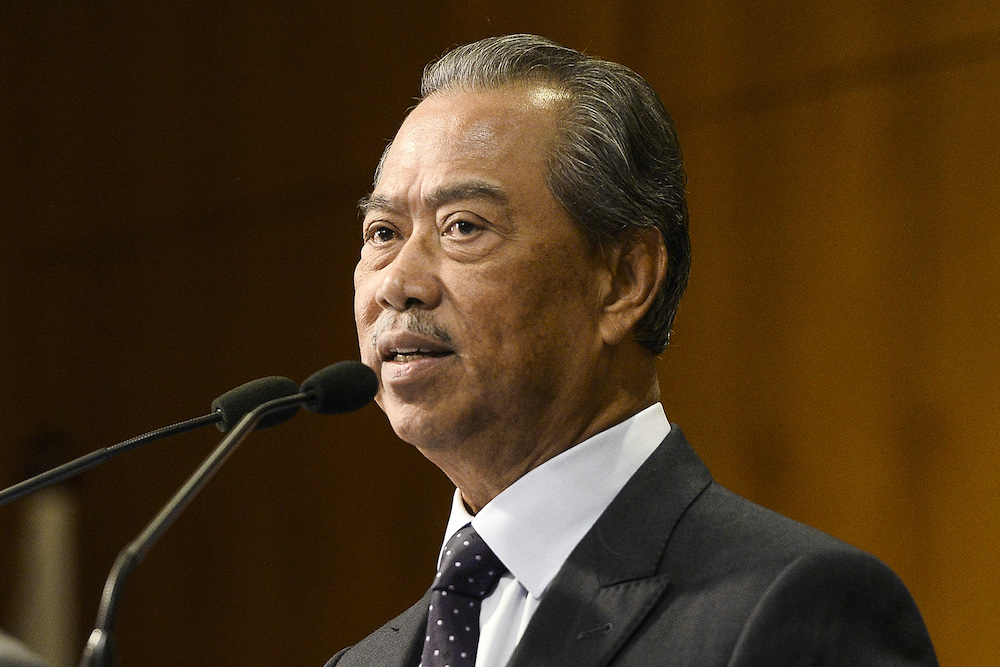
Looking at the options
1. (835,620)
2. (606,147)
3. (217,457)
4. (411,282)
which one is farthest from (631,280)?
(217,457)

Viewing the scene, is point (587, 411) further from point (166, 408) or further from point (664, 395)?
point (166, 408)

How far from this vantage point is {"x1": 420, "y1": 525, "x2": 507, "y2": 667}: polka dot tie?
1.57m

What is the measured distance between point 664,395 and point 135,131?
2.10 metres

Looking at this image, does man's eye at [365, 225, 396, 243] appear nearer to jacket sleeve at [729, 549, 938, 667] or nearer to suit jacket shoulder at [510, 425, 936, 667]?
suit jacket shoulder at [510, 425, 936, 667]

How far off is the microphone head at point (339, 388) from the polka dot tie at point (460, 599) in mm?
315

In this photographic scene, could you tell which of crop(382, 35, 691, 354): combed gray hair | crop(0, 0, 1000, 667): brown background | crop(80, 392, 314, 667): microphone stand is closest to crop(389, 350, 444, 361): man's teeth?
crop(382, 35, 691, 354): combed gray hair

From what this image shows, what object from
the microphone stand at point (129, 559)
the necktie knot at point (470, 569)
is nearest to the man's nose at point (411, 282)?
the necktie knot at point (470, 569)

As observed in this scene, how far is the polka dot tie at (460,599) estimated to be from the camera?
1.57m

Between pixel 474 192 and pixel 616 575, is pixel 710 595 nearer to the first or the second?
pixel 616 575

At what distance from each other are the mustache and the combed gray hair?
0.25m

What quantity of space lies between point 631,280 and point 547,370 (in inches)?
8.0

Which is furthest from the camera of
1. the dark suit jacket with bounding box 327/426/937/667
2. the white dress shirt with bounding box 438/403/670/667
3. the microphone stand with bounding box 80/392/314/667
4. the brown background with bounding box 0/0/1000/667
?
the brown background with bounding box 0/0/1000/667

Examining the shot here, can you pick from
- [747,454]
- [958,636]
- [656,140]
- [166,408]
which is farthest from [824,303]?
[166,408]

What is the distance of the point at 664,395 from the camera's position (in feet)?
9.42
